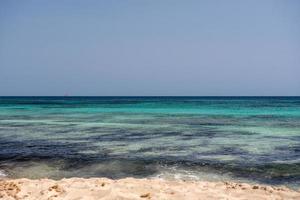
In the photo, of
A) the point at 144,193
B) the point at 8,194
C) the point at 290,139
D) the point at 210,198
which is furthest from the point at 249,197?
the point at 290,139

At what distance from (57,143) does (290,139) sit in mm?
10040

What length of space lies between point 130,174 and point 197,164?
213cm

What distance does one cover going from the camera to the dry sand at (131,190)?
648 centimetres

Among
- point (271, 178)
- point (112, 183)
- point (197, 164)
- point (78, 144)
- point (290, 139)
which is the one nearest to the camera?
point (112, 183)

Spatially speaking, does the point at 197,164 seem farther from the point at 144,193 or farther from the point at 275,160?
the point at 144,193

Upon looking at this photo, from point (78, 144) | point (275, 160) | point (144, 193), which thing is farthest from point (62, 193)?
point (78, 144)

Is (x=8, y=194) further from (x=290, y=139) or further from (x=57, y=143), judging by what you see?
(x=290, y=139)

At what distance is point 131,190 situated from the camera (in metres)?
6.86

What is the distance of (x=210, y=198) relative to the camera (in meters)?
6.37

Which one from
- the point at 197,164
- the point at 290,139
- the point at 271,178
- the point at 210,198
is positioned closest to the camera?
the point at 210,198

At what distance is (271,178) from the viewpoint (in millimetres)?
8867

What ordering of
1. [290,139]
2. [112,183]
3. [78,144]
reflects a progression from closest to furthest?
[112,183]
[78,144]
[290,139]

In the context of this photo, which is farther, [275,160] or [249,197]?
[275,160]

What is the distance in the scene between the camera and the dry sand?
6.48 m
